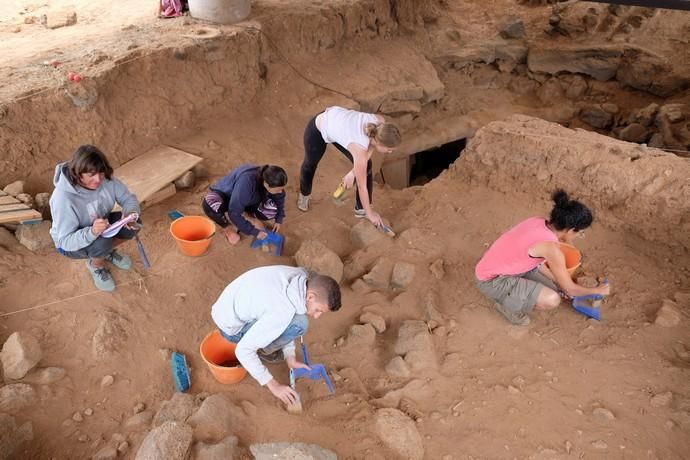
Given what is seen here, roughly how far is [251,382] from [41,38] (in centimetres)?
495

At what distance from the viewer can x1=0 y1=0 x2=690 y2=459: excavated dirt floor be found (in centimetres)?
281

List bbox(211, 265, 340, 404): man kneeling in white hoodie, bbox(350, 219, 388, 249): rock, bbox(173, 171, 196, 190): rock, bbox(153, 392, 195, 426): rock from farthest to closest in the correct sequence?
bbox(173, 171, 196, 190): rock, bbox(350, 219, 388, 249): rock, bbox(153, 392, 195, 426): rock, bbox(211, 265, 340, 404): man kneeling in white hoodie

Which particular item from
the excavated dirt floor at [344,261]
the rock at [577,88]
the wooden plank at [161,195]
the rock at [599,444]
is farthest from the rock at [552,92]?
the rock at [599,444]

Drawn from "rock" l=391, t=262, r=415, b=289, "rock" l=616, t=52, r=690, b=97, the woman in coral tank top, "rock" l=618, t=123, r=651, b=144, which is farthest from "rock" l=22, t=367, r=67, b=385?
"rock" l=616, t=52, r=690, b=97

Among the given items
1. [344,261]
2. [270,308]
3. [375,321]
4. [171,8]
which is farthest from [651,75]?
[270,308]

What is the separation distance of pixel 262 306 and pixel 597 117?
6.81 metres

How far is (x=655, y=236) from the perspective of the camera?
3.86 meters

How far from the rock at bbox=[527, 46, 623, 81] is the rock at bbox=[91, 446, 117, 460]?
7.76m

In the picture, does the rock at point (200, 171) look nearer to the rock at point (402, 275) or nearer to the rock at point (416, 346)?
the rock at point (402, 275)

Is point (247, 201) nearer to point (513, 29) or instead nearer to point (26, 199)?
point (26, 199)

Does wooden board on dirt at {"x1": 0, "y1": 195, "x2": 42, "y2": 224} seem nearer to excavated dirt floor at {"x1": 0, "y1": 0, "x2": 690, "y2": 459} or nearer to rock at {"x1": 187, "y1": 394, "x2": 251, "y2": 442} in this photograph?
excavated dirt floor at {"x1": 0, "y1": 0, "x2": 690, "y2": 459}

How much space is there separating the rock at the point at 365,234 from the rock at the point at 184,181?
5.43 ft

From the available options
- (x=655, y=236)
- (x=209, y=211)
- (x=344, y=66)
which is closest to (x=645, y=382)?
(x=655, y=236)

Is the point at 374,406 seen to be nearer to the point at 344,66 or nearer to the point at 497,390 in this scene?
the point at 497,390
